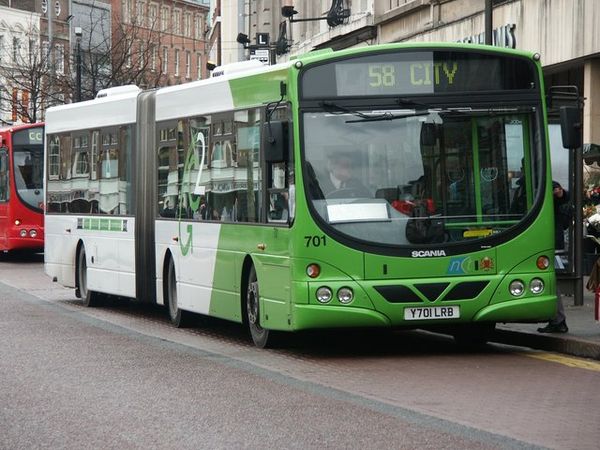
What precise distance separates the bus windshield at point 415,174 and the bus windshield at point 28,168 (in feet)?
87.0

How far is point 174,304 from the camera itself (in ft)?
64.9

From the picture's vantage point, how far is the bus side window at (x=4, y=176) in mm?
40625

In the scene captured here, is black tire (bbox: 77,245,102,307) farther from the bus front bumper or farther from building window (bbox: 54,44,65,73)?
building window (bbox: 54,44,65,73)

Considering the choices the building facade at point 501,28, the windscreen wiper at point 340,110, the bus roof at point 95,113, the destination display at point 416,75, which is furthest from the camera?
the building facade at point 501,28

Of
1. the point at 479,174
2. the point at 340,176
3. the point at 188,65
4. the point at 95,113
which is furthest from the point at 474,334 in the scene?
the point at 188,65

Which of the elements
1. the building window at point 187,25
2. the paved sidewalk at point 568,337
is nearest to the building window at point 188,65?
the building window at point 187,25

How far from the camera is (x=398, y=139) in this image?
1490 cm

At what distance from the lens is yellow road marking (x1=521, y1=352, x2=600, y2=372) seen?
14.0 meters

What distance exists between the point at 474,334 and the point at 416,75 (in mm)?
2835

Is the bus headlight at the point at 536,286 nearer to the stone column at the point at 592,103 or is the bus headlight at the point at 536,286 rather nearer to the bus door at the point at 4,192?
the stone column at the point at 592,103

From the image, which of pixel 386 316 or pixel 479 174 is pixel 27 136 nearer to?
pixel 479 174

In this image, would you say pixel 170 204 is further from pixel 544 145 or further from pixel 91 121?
pixel 544 145

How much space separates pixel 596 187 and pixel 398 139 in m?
9.88

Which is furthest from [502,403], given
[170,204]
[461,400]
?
[170,204]
